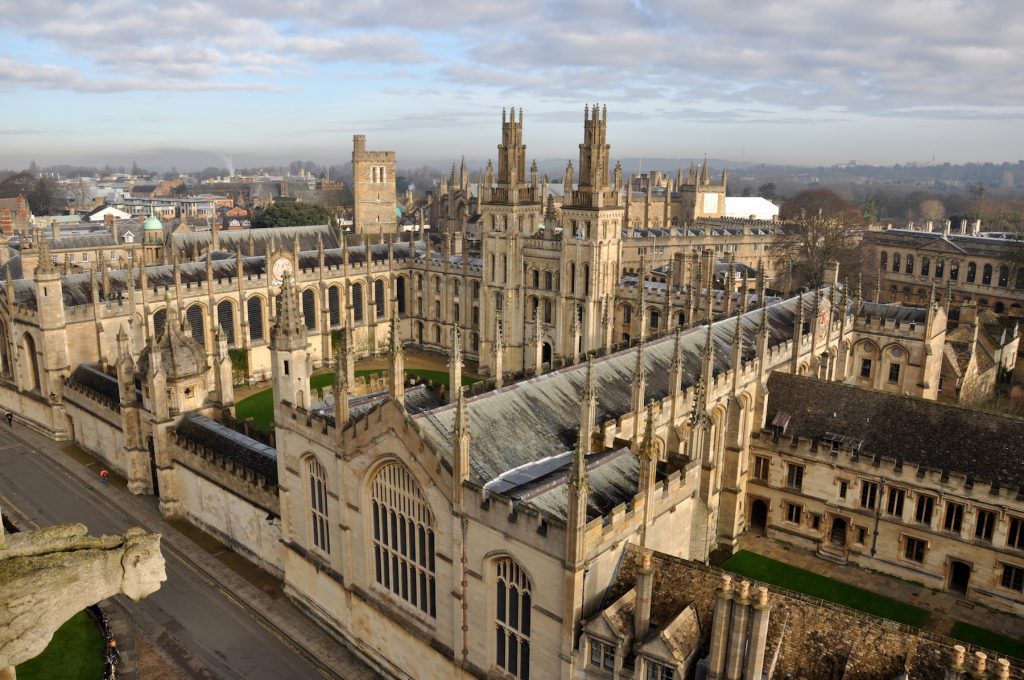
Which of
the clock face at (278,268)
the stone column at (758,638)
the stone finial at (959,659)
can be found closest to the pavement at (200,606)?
the stone column at (758,638)

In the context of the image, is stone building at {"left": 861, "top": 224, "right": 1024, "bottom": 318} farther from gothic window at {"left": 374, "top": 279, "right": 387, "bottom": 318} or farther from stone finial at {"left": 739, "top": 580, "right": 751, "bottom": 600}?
stone finial at {"left": 739, "top": 580, "right": 751, "bottom": 600}

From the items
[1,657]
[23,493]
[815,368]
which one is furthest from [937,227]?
[1,657]

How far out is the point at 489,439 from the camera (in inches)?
976

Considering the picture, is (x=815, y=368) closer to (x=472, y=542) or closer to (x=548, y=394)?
(x=548, y=394)

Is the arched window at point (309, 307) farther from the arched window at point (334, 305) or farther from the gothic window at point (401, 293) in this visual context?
the gothic window at point (401, 293)

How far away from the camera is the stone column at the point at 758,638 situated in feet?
52.7

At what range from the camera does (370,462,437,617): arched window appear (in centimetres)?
2395

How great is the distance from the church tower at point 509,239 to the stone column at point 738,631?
4329 centimetres

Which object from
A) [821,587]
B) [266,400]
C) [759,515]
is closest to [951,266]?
[759,515]

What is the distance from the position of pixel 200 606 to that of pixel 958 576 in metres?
31.5

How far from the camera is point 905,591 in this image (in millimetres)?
32000

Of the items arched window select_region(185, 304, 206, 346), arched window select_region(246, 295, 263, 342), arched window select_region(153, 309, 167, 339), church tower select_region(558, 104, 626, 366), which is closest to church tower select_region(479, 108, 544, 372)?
church tower select_region(558, 104, 626, 366)

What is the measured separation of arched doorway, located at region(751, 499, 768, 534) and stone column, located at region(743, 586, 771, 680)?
21.7 metres

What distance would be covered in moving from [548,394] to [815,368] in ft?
75.3
